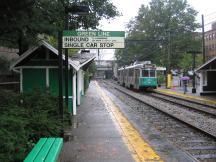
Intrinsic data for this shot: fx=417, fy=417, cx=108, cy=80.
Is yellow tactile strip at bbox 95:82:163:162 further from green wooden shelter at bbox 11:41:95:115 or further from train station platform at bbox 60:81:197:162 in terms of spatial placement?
green wooden shelter at bbox 11:41:95:115

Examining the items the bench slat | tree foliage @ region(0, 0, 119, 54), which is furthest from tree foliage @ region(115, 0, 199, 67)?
the bench slat

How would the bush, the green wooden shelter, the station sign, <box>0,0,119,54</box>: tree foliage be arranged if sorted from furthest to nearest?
the green wooden shelter, the station sign, <box>0,0,119,54</box>: tree foliage, the bush

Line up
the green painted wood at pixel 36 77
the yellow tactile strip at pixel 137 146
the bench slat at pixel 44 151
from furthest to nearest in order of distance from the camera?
the green painted wood at pixel 36 77 < the yellow tactile strip at pixel 137 146 < the bench slat at pixel 44 151

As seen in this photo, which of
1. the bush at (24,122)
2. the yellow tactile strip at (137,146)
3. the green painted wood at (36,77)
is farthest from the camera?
the green painted wood at (36,77)

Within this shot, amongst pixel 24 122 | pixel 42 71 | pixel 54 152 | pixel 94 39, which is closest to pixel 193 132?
pixel 94 39

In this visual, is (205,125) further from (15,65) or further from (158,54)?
(158,54)

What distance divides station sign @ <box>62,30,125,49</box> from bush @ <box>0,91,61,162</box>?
193 cm

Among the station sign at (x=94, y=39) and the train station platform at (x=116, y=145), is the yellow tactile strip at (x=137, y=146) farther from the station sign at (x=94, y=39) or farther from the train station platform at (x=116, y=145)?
the station sign at (x=94, y=39)

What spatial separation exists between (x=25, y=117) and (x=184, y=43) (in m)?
72.1

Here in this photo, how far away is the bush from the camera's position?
259 inches

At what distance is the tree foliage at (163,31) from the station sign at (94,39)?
68611 mm

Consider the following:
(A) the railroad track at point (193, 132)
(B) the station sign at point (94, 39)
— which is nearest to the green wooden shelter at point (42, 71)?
(A) the railroad track at point (193, 132)

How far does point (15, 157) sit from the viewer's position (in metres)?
6.61

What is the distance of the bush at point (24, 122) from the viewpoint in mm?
6586
